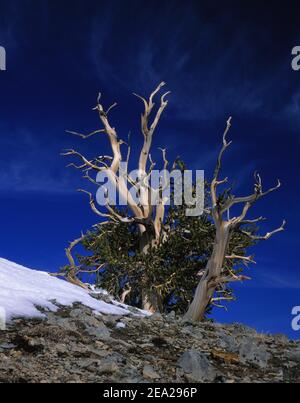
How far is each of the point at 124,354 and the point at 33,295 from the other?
2.38 m

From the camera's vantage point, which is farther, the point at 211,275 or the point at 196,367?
the point at 211,275

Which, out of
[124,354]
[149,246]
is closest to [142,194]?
[149,246]

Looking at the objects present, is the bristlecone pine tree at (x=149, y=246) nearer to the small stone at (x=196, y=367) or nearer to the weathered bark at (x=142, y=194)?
the weathered bark at (x=142, y=194)

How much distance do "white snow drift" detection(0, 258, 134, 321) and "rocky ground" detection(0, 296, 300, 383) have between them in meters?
0.31

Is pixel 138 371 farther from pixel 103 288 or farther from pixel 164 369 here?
pixel 103 288

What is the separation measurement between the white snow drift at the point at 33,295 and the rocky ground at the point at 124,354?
0.31 metres

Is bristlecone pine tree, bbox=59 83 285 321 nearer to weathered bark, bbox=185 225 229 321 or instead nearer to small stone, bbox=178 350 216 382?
weathered bark, bbox=185 225 229 321

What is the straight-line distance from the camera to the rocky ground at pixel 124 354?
186 inches

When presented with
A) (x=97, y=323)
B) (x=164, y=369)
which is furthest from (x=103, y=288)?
(x=164, y=369)

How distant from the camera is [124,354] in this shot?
5535mm

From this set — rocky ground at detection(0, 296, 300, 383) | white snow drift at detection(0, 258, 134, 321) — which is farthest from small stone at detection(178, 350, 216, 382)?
white snow drift at detection(0, 258, 134, 321)

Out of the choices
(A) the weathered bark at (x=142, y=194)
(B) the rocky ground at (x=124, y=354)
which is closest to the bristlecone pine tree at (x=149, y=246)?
(A) the weathered bark at (x=142, y=194)

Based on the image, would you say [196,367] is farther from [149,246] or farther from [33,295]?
[149,246]
